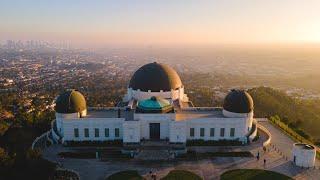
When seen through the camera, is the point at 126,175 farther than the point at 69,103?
No

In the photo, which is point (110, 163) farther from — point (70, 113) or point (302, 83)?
point (302, 83)

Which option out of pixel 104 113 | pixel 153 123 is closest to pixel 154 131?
pixel 153 123

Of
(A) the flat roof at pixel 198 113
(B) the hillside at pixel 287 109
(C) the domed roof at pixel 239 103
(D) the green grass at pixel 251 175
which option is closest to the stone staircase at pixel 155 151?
(A) the flat roof at pixel 198 113

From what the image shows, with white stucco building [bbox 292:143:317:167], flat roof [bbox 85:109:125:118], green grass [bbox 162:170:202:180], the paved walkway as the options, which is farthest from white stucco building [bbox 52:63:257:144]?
white stucco building [bbox 292:143:317:167]

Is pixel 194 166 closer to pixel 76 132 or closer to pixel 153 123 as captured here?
pixel 153 123

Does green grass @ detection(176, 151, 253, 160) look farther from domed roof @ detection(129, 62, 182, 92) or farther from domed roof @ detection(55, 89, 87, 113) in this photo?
domed roof @ detection(55, 89, 87, 113)
